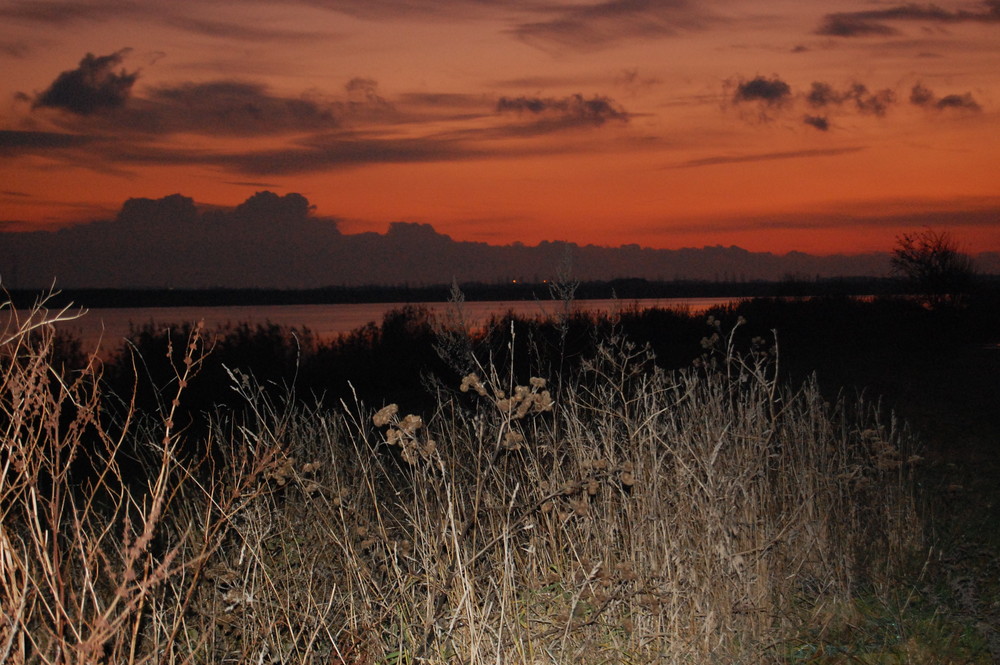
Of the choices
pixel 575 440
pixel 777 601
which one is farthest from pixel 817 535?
pixel 575 440

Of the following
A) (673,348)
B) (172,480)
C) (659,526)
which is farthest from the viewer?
(673,348)

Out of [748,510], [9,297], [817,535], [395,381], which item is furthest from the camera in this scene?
[395,381]

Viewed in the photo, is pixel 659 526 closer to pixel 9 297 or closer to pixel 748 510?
pixel 748 510

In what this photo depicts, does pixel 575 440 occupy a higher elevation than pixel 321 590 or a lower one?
higher

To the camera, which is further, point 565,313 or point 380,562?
point 565,313

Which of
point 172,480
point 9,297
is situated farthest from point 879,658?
point 172,480

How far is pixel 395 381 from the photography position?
727 inches

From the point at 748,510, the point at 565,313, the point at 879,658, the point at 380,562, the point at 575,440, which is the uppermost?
the point at 565,313

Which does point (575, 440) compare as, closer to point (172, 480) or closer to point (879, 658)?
point (879, 658)

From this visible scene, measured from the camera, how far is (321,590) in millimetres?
5230

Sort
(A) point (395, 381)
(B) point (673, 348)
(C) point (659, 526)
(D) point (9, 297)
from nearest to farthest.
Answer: (D) point (9, 297)
(C) point (659, 526)
(A) point (395, 381)
(B) point (673, 348)

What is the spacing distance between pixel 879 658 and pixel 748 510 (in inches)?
39.9

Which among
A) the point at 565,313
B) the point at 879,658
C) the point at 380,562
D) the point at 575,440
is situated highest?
the point at 565,313

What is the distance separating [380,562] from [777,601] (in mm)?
2309
